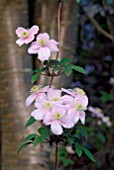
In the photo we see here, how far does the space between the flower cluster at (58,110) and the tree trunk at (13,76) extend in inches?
44.2

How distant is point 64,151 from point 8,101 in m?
0.77

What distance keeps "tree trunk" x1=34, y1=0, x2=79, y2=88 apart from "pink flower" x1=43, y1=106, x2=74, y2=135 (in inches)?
49.6

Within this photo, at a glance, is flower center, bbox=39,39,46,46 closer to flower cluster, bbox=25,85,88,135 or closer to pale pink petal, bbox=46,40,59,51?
pale pink petal, bbox=46,40,59,51

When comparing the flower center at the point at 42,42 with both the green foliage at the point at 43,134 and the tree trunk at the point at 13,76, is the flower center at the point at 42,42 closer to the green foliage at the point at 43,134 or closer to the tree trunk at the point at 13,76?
the green foliage at the point at 43,134

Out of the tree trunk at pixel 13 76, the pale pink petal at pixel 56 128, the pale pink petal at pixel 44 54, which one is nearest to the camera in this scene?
the pale pink petal at pixel 56 128

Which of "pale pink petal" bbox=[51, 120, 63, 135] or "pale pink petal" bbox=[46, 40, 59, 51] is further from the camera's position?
"pale pink petal" bbox=[46, 40, 59, 51]

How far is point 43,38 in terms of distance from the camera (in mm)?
1351

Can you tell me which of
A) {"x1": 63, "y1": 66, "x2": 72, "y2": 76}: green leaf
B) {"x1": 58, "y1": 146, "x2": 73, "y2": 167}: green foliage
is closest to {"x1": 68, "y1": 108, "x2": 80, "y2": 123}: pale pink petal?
{"x1": 63, "y1": 66, "x2": 72, "y2": 76}: green leaf

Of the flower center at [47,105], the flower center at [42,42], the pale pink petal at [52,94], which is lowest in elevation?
the flower center at [47,105]

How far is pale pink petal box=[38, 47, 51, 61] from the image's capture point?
132 cm

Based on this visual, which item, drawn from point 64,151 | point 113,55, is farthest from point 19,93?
point 113,55

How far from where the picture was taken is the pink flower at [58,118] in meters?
1.23

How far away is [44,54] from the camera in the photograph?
4.34ft

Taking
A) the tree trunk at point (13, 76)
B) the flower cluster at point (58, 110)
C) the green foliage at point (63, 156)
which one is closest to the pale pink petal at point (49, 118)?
the flower cluster at point (58, 110)
